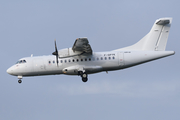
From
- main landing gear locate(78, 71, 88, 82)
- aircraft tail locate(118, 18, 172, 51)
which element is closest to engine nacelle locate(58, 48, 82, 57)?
main landing gear locate(78, 71, 88, 82)

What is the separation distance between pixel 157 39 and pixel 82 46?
7.54 m

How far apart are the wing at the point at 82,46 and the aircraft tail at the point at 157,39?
4.28 m

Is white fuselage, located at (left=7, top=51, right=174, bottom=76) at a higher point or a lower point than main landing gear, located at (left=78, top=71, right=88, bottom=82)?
higher

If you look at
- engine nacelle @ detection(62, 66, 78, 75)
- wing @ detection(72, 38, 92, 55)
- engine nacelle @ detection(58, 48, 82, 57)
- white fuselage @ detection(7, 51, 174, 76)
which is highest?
wing @ detection(72, 38, 92, 55)

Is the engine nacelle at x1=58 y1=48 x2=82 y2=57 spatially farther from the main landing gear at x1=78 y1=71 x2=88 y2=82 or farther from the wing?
the main landing gear at x1=78 y1=71 x2=88 y2=82

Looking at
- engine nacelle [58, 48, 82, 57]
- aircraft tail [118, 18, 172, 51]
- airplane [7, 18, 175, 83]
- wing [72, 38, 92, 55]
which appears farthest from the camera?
aircraft tail [118, 18, 172, 51]

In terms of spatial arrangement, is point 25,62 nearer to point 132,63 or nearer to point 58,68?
point 58,68

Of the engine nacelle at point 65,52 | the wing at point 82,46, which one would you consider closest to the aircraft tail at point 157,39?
the wing at point 82,46

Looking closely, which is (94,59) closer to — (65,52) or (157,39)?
(65,52)

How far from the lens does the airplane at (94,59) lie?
3070 cm

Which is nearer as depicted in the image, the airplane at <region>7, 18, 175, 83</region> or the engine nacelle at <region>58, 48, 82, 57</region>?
the engine nacelle at <region>58, 48, 82, 57</region>

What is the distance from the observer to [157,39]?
3184 centimetres

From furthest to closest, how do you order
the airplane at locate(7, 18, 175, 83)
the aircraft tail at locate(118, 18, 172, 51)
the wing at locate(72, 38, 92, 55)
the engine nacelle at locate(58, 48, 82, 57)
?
the aircraft tail at locate(118, 18, 172, 51)
the airplane at locate(7, 18, 175, 83)
the engine nacelle at locate(58, 48, 82, 57)
the wing at locate(72, 38, 92, 55)

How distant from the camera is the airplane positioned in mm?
30703
